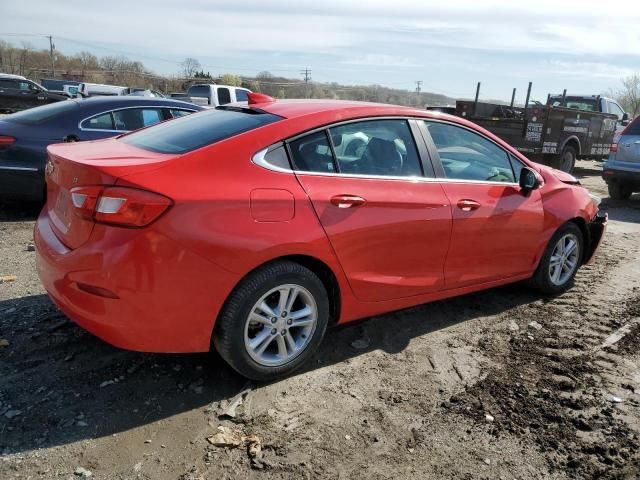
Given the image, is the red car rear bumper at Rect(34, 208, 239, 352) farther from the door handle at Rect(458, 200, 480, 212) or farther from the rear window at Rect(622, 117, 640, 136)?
the rear window at Rect(622, 117, 640, 136)

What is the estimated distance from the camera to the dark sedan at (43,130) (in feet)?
19.9

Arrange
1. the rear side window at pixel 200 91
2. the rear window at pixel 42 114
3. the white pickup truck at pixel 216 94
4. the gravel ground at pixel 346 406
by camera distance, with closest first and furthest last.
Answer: the gravel ground at pixel 346 406 → the rear window at pixel 42 114 → the white pickup truck at pixel 216 94 → the rear side window at pixel 200 91

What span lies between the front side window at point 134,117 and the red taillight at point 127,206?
438cm

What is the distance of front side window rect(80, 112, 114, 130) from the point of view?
21.2 ft

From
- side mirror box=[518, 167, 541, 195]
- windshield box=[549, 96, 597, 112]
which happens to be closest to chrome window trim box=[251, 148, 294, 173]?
side mirror box=[518, 167, 541, 195]

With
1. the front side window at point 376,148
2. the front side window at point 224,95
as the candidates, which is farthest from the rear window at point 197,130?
the front side window at point 224,95

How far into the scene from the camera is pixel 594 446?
2879 millimetres

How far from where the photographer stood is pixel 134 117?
273 inches

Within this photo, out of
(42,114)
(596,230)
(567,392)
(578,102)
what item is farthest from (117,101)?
(578,102)

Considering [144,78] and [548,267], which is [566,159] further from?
[144,78]

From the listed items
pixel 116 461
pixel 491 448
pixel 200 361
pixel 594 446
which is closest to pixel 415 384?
pixel 491 448

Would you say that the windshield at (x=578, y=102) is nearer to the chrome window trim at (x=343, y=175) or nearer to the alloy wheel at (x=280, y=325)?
the chrome window trim at (x=343, y=175)

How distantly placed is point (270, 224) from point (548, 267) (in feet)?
9.84

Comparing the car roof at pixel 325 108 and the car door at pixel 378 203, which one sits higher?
the car roof at pixel 325 108
